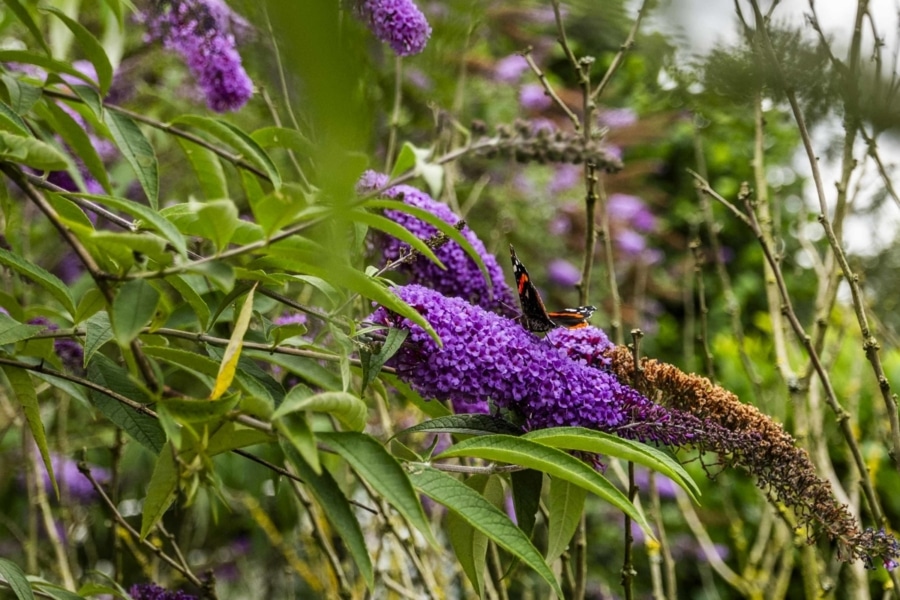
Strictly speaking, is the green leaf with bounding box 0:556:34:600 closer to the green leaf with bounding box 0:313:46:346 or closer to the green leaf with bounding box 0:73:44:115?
the green leaf with bounding box 0:313:46:346

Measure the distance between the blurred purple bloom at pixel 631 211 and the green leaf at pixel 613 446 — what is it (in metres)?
3.48

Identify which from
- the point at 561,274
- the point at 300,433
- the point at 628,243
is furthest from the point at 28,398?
the point at 628,243

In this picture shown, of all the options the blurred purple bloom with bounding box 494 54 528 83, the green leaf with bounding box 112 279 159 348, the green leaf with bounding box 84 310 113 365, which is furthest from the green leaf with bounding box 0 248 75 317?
the blurred purple bloom with bounding box 494 54 528 83

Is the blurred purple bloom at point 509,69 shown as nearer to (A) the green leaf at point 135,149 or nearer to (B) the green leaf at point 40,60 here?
(A) the green leaf at point 135,149

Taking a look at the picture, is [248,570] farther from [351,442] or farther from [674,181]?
[674,181]

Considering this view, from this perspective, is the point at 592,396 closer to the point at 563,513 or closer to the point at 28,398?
the point at 563,513

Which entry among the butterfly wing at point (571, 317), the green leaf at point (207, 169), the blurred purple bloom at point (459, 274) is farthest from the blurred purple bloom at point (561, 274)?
the green leaf at point (207, 169)

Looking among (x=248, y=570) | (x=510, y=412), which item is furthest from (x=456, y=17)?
(x=248, y=570)

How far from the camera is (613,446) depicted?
0.82 m

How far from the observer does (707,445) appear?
3.09 ft

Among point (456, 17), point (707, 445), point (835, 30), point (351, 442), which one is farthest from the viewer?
point (707, 445)

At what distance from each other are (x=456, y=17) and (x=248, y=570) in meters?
2.89

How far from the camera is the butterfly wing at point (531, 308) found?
1.06m

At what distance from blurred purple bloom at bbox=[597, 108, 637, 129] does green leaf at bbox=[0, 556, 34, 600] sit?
303cm
